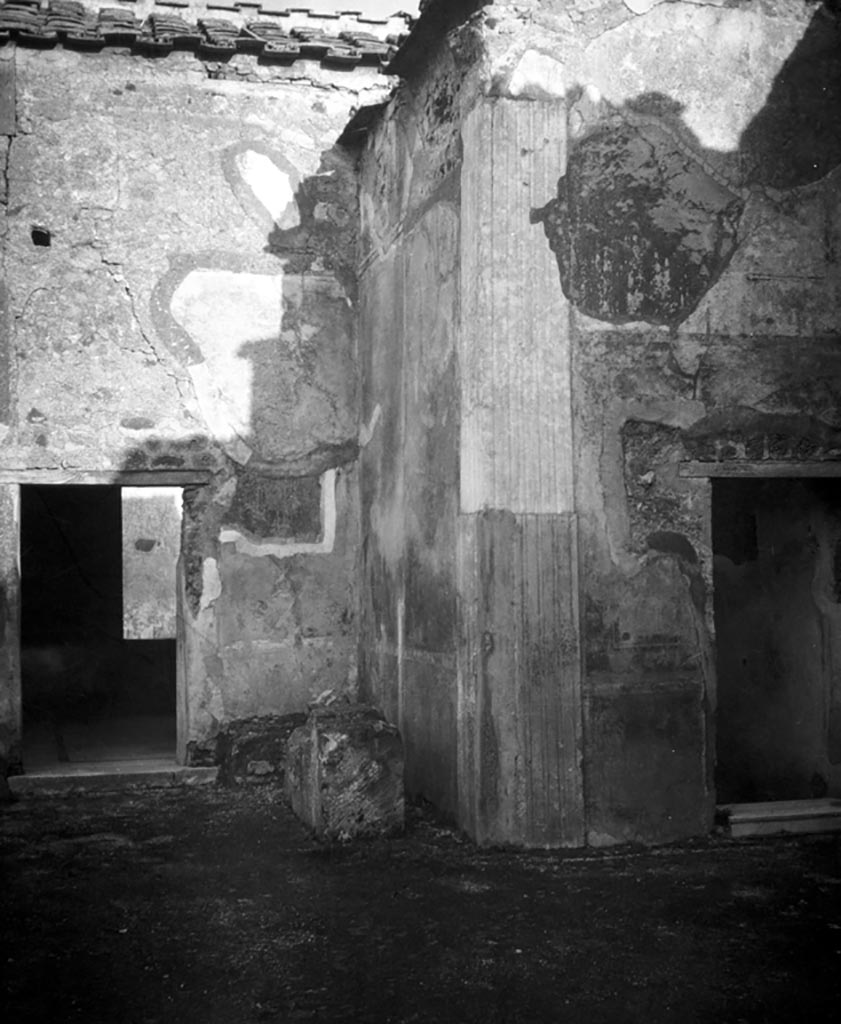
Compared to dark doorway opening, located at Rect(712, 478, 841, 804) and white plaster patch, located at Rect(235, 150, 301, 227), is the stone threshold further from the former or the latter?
white plaster patch, located at Rect(235, 150, 301, 227)

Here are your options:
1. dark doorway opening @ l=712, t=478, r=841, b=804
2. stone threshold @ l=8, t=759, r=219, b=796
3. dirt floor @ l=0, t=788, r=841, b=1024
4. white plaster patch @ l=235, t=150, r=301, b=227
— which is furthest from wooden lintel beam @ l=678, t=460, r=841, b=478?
stone threshold @ l=8, t=759, r=219, b=796

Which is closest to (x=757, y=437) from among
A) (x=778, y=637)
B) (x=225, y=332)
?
(x=778, y=637)

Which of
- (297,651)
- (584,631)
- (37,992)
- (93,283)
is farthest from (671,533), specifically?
(93,283)

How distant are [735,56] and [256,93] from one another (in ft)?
9.74

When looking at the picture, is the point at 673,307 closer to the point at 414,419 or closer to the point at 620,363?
the point at 620,363

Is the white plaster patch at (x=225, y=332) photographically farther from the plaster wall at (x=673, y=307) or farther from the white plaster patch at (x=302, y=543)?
the plaster wall at (x=673, y=307)

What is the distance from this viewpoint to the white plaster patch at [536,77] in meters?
4.98

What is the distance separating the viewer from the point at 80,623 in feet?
35.4

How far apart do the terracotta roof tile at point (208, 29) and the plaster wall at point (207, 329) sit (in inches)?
4.0

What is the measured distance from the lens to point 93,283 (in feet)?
21.9

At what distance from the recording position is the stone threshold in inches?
Result: 251

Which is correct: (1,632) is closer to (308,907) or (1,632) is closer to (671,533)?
(308,907)

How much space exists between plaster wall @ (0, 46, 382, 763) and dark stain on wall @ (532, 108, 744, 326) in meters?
2.34

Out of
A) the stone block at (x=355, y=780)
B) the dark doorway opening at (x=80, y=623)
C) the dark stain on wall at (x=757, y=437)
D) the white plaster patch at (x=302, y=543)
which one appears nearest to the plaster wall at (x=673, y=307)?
the dark stain on wall at (x=757, y=437)
